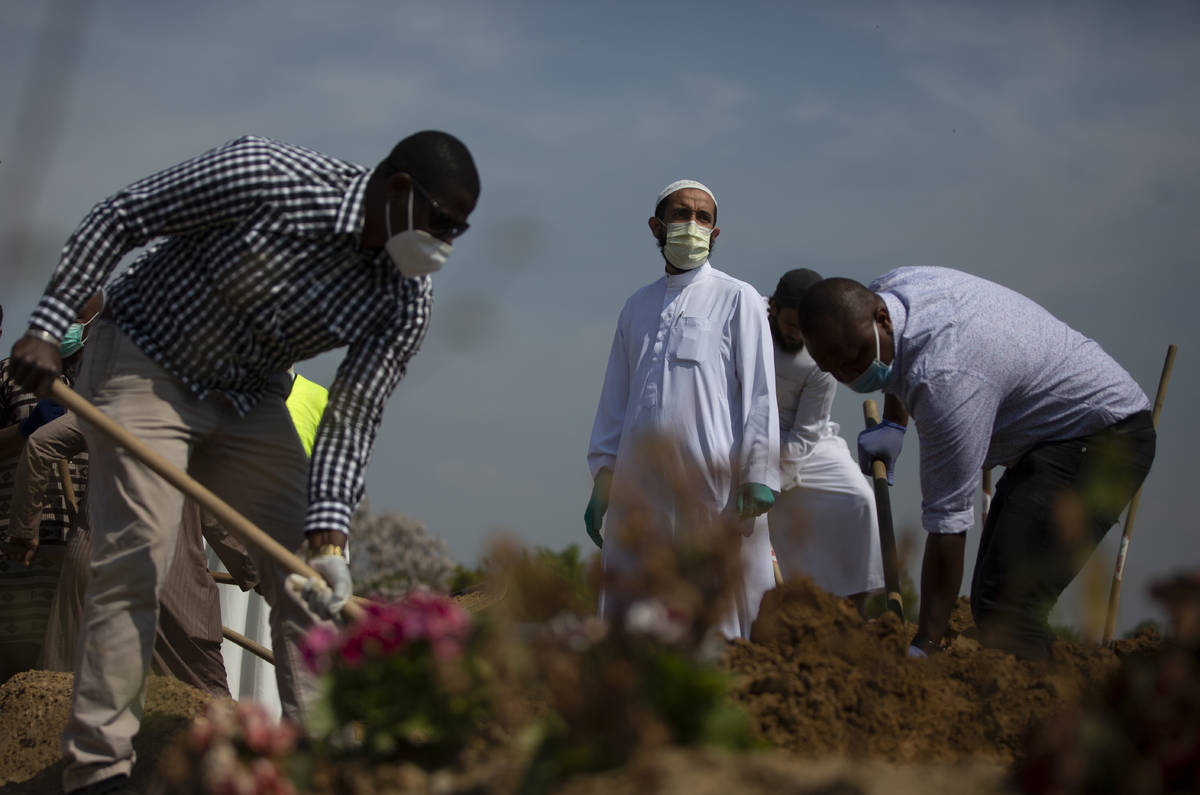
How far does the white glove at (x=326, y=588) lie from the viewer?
3.08m

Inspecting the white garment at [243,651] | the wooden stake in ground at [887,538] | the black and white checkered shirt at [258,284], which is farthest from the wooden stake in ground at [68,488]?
the wooden stake in ground at [887,538]

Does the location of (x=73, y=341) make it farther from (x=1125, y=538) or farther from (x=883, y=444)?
(x=1125, y=538)

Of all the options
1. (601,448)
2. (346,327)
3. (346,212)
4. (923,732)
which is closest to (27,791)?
(346,327)

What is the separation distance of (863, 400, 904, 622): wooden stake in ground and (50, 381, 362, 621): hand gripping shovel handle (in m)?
2.60

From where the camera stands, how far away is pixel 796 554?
583cm

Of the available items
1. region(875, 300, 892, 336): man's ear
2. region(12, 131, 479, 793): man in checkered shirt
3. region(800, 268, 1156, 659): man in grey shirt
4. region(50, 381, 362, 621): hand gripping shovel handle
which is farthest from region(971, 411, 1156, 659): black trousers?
region(50, 381, 362, 621): hand gripping shovel handle

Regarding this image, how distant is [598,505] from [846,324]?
1496 millimetres

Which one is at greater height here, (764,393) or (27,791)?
(764,393)

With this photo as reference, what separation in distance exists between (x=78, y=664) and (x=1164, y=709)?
9.22ft

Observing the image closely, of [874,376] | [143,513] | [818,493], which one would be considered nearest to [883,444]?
[818,493]

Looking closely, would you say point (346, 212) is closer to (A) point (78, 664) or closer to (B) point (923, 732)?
(A) point (78, 664)

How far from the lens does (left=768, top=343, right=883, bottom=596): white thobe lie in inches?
233

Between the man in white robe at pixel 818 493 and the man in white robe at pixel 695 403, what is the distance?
3.25ft

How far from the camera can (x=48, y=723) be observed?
428 centimetres
